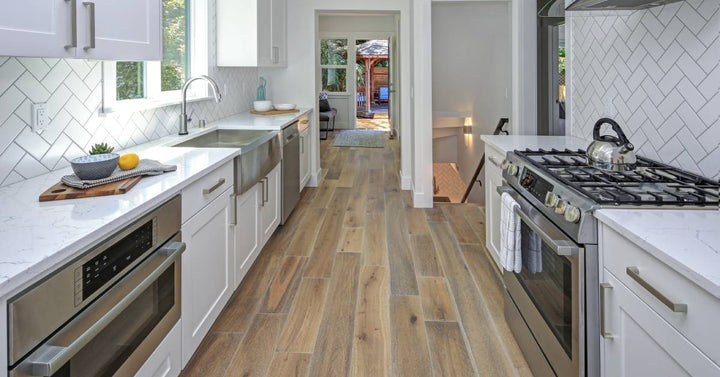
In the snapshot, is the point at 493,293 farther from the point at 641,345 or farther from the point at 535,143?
the point at 641,345

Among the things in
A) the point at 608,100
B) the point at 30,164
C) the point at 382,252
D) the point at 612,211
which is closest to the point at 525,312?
the point at 612,211

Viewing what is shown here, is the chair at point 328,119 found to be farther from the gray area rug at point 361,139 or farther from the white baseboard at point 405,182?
the white baseboard at point 405,182

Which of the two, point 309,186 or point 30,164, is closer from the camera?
point 30,164

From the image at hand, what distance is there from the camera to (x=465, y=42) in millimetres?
6402

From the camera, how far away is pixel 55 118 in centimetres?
205

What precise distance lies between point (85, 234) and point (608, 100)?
2593 millimetres

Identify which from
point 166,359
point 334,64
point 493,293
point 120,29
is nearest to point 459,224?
point 493,293

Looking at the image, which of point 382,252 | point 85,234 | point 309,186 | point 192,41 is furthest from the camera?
point 309,186

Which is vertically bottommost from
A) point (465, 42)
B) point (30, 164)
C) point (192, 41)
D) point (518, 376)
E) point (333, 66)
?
point (518, 376)

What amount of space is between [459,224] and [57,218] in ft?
11.5

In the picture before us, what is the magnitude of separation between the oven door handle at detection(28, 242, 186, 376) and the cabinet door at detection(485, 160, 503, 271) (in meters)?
1.90

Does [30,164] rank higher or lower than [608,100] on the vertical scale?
lower

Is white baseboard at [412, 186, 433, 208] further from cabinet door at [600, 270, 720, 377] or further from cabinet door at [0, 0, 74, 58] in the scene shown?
cabinet door at [0, 0, 74, 58]

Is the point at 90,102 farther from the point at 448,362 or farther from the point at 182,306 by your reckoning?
the point at 448,362
